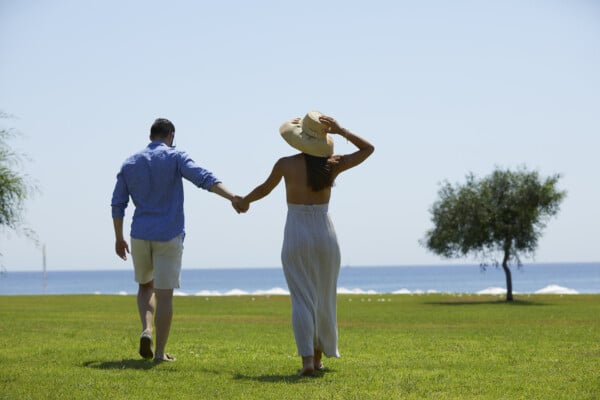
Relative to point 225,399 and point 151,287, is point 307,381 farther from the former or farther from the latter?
point 151,287

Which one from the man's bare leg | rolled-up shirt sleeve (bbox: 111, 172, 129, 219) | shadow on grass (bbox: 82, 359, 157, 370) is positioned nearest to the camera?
shadow on grass (bbox: 82, 359, 157, 370)

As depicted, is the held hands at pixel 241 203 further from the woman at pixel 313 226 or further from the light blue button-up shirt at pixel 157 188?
the woman at pixel 313 226

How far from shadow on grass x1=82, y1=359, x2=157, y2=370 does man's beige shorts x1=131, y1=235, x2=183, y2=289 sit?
0.91 m

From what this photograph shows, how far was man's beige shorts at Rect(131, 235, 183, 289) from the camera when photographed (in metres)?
10.5

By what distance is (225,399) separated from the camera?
7.73 m

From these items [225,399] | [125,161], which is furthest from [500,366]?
[125,161]

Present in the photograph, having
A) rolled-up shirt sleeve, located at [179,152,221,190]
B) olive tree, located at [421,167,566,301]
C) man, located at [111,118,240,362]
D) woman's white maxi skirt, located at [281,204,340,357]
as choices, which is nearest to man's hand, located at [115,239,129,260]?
man, located at [111,118,240,362]

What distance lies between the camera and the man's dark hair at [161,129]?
11094 millimetres

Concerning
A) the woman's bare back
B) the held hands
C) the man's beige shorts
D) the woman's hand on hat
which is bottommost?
the man's beige shorts

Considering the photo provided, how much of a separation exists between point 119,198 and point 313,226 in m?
2.60

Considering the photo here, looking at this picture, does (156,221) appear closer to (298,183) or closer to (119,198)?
(119,198)

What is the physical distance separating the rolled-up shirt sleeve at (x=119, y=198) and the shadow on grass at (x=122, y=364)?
68.8 inches

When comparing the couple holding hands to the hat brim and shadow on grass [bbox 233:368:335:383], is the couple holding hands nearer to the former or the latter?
the hat brim

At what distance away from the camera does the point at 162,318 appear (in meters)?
10.5
